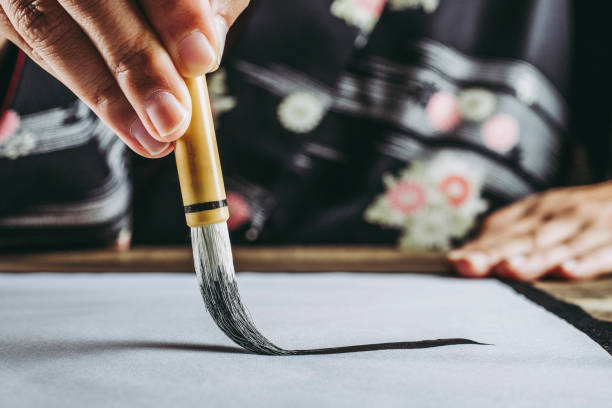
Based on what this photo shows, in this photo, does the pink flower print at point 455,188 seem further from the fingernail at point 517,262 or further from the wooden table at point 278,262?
the fingernail at point 517,262

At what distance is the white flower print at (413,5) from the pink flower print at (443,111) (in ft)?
0.43

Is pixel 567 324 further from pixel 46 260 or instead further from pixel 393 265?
pixel 46 260

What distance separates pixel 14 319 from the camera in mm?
417

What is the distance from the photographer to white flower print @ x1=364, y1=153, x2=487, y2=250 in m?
0.86

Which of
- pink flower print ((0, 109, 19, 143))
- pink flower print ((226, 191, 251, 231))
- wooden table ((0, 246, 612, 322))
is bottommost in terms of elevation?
wooden table ((0, 246, 612, 322))

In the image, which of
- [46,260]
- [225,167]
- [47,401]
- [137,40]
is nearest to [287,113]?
[225,167]

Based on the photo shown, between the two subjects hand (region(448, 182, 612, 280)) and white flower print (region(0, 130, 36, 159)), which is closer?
hand (region(448, 182, 612, 280))

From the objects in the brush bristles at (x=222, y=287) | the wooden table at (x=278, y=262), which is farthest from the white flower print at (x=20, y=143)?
the brush bristles at (x=222, y=287)

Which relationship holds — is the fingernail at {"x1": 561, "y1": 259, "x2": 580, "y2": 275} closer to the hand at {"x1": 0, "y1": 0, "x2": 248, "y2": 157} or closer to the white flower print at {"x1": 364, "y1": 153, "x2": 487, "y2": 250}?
the white flower print at {"x1": 364, "y1": 153, "x2": 487, "y2": 250}

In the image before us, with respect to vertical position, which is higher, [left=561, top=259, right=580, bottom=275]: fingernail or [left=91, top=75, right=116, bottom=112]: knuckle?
[left=91, top=75, right=116, bottom=112]: knuckle

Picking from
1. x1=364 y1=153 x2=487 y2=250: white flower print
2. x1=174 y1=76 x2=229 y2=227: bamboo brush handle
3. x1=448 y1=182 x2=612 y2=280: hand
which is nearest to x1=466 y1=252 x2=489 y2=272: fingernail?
x1=448 y1=182 x2=612 y2=280: hand

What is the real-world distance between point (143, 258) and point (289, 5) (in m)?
0.43

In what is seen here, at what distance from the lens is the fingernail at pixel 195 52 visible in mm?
333

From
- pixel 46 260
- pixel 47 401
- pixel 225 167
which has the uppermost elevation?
pixel 225 167
